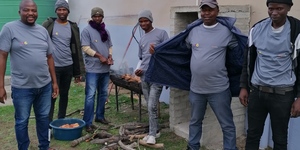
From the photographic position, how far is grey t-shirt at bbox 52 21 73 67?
5258 millimetres

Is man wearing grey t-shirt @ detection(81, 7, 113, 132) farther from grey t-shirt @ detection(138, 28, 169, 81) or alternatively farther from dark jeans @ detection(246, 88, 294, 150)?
dark jeans @ detection(246, 88, 294, 150)

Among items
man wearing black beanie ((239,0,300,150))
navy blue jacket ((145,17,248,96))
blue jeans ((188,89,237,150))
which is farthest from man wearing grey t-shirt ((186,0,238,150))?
man wearing black beanie ((239,0,300,150))

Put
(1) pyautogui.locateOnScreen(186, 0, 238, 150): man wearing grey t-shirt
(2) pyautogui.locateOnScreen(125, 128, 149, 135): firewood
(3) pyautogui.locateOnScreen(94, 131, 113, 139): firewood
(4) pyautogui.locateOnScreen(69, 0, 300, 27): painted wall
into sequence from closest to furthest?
(1) pyautogui.locateOnScreen(186, 0, 238, 150): man wearing grey t-shirt → (4) pyautogui.locateOnScreen(69, 0, 300, 27): painted wall → (3) pyautogui.locateOnScreen(94, 131, 113, 139): firewood → (2) pyautogui.locateOnScreen(125, 128, 149, 135): firewood

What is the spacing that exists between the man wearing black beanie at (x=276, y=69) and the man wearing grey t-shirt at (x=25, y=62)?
2.60 metres

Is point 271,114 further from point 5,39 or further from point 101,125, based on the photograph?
point 101,125

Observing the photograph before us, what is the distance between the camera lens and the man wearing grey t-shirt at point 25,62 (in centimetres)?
400

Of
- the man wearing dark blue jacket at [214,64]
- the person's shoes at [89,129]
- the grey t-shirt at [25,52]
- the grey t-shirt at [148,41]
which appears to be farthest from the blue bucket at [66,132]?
the man wearing dark blue jacket at [214,64]

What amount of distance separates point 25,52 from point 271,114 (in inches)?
119

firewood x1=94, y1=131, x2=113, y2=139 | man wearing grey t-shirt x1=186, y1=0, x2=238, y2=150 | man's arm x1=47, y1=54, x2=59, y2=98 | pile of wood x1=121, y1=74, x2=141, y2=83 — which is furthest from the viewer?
pile of wood x1=121, y1=74, x2=141, y2=83

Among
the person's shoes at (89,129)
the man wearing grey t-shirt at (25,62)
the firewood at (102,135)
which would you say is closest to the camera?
the man wearing grey t-shirt at (25,62)

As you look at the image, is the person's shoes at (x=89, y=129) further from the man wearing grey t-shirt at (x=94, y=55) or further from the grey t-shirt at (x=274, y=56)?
the grey t-shirt at (x=274, y=56)

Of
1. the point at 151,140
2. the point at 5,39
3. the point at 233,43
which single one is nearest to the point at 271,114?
the point at 233,43

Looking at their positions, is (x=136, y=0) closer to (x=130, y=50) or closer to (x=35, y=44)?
(x=130, y=50)

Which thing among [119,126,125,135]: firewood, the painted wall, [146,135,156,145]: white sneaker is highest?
the painted wall
